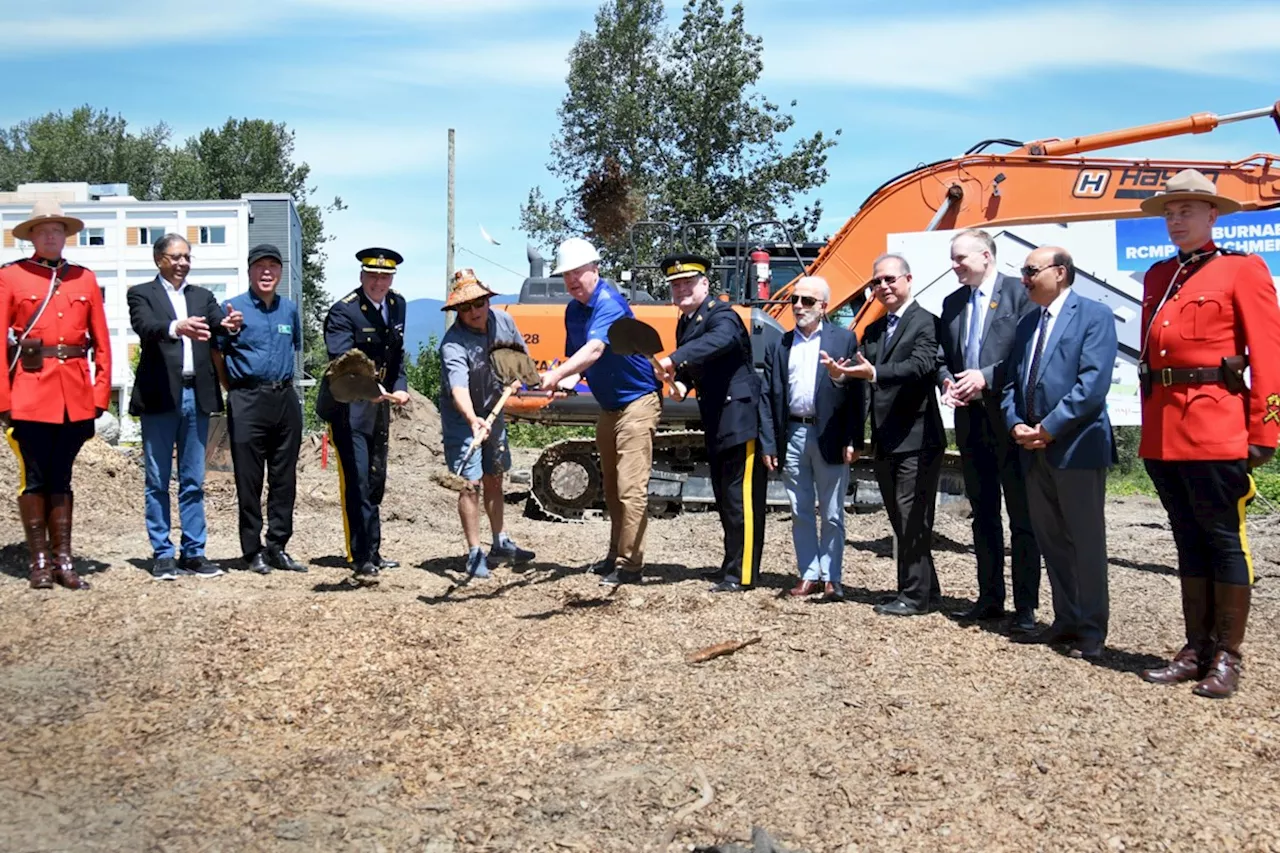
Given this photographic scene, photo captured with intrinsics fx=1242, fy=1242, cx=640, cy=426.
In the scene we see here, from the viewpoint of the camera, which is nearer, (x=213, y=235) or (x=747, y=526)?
(x=747, y=526)

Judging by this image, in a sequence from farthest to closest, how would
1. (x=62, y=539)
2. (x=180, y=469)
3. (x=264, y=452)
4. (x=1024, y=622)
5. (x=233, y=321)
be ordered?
(x=264, y=452)
(x=180, y=469)
(x=233, y=321)
(x=62, y=539)
(x=1024, y=622)

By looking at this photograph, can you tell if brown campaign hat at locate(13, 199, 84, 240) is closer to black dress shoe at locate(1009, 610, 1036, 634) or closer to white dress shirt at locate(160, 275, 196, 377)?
white dress shirt at locate(160, 275, 196, 377)

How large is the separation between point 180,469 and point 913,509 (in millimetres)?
4034

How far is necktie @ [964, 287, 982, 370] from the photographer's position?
6.14 m

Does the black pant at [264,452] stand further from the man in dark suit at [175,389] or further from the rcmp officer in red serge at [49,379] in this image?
A: the rcmp officer in red serge at [49,379]

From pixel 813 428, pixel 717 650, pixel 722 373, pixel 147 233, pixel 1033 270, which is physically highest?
pixel 147 233

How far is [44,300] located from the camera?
6535mm

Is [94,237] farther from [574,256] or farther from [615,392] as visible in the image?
[615,392]

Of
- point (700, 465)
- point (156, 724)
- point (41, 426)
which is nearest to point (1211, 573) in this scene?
point (156, 724)

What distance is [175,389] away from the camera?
6.78 m

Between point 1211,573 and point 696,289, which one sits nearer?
point 1211,573

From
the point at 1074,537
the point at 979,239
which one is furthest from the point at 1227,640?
the point at 979,239

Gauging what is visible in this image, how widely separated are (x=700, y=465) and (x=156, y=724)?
7.84 meters

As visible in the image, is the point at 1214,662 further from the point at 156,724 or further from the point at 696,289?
the point at 156,724
